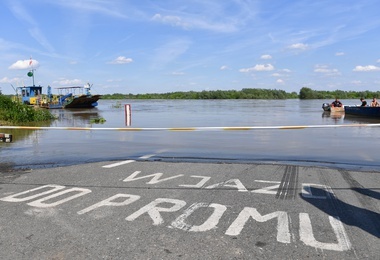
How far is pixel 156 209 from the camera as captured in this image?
461 cm

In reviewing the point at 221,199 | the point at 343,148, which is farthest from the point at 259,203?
the point at 343,148

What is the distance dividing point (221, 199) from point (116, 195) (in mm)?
1560

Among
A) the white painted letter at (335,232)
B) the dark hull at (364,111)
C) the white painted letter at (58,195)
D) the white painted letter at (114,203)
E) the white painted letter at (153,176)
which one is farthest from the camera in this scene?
the dark hull at (364,111)

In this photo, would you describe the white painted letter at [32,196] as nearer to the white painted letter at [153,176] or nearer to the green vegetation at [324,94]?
the white painted letter at [153,176]

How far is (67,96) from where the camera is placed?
182ft

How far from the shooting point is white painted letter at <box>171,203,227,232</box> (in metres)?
3.96

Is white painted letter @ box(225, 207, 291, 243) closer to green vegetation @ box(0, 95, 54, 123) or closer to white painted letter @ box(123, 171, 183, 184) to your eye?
white painted letter @ box(123, 171, 183, 184)

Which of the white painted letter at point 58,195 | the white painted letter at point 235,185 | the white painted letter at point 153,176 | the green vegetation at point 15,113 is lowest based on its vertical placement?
the white painted letter at point 58,195

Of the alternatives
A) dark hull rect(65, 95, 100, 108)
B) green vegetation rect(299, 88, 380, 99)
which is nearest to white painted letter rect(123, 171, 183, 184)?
dark hull rect(65, 95, 100, 108)

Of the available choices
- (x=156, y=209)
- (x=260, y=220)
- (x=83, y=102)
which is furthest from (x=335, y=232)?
(x=83, y=102)

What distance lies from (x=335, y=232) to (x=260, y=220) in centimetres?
82

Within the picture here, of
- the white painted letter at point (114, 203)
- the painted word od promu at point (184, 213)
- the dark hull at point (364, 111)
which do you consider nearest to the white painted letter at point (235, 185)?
the painted word od promu at point (184, 213)

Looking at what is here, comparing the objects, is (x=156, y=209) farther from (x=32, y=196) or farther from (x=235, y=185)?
(x=32, y=196)

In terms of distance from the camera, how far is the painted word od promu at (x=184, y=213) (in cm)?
371
